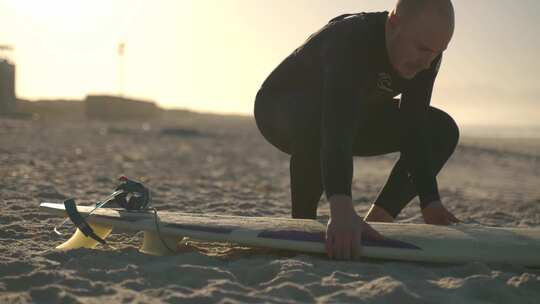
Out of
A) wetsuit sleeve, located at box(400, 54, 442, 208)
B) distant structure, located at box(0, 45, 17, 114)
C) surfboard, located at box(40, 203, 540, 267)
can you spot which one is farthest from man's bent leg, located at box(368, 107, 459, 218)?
distant structure, located at box(0, 45, 17, 114)

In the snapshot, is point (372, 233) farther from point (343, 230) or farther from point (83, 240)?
point (83, 240)

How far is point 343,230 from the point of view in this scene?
1.99 meters

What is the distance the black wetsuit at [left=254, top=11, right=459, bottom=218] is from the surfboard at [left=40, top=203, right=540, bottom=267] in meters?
0.26

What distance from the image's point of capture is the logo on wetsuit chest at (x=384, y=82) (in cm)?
246

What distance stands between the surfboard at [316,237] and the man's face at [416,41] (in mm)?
692

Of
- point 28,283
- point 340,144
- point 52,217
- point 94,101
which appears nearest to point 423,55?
point 340,144

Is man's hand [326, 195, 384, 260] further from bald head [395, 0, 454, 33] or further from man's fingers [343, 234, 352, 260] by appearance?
bald head [395, 0, 454, 33]

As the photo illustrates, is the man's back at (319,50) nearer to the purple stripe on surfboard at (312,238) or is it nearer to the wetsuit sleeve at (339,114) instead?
the wetsuit sleeve at (339,114)

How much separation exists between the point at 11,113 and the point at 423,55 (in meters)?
3.50

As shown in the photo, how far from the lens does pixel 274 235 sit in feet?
7.50

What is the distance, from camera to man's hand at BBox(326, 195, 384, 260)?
197cm

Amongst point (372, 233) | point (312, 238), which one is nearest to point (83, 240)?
point (312, 238)

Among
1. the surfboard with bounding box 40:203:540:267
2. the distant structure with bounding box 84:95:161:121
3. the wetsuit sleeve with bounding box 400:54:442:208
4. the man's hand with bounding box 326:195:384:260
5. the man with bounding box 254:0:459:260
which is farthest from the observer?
the distant structure with bounding box 84:95:161:121

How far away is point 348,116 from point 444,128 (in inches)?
37.0
